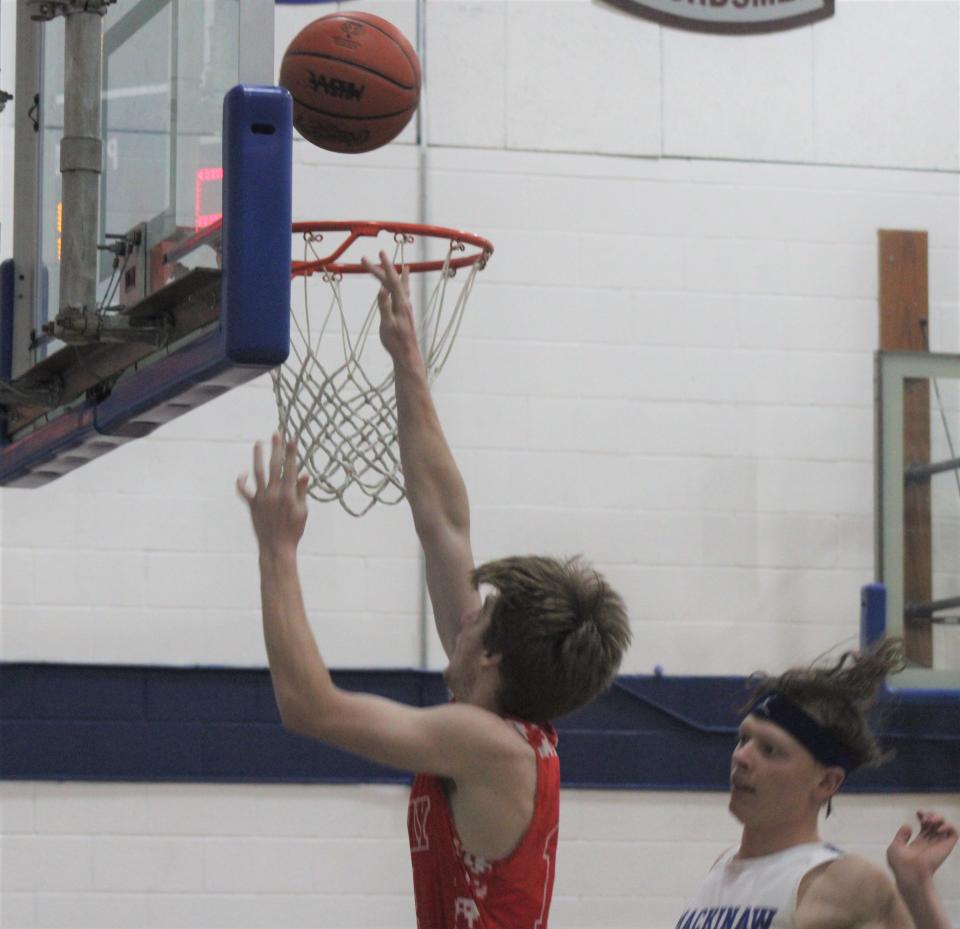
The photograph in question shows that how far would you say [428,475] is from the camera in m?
3.14

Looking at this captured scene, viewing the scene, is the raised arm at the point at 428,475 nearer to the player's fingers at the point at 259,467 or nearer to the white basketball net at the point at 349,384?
the player's fingers at the point at 259,467

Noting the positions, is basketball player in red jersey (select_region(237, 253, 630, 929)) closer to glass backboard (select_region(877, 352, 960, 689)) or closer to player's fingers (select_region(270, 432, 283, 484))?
player's fingers (select_region(270, 432, 283, 484))

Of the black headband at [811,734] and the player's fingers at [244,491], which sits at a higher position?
the player's fingers at [244,491]

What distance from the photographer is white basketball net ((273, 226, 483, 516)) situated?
17.2 feet

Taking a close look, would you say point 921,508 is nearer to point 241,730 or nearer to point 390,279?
point 241,730

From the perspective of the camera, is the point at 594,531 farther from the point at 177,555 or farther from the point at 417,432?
the point at 417,432

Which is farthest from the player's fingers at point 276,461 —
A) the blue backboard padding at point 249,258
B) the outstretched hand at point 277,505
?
the blue backboard padding at point 249,258

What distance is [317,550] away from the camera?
6.21 m

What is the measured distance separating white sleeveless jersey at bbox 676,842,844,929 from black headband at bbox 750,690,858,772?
0.16 metres

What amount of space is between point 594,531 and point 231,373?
3.65m

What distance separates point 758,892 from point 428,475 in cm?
99

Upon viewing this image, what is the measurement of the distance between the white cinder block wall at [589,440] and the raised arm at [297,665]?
3.76 m

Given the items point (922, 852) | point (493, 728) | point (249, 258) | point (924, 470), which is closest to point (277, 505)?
point (493, 728)

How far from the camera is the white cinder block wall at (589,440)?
6.04m
